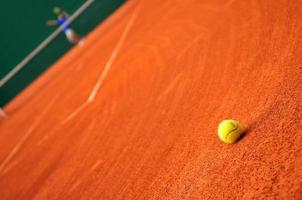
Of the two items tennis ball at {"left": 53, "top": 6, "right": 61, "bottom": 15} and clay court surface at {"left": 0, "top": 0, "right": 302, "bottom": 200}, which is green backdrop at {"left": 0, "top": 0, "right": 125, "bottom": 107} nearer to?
tennis ball at {"left": 53, "top": 6, "right": 61, "bottom": 15}


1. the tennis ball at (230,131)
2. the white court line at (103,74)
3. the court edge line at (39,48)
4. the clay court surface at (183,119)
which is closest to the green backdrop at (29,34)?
the court edge line at (39,48)

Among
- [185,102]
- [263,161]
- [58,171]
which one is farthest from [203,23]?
[263,161]

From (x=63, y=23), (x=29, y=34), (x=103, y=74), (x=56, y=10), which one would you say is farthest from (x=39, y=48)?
(x=103, y=74)

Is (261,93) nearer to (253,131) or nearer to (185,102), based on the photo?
(253,131)

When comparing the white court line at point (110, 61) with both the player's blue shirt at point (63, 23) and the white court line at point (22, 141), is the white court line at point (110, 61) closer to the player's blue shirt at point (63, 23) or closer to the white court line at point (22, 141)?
the white court line at point (22, 141)

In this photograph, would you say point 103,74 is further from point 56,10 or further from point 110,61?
point 56,10

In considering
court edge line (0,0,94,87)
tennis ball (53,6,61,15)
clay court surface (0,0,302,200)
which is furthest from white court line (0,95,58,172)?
→ tennis ball (53,6,61,15)

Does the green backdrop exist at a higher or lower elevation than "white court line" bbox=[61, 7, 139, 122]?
higher
